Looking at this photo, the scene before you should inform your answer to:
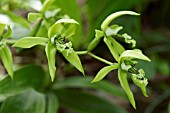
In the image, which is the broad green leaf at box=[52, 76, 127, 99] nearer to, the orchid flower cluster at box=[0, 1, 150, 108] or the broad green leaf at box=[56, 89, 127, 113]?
the broad green leaf at box=[56, 89, 127, 113]

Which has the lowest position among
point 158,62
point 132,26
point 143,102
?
point 143,102

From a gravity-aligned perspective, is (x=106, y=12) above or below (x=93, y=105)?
above

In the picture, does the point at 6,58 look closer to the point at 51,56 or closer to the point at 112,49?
the point at 51,56

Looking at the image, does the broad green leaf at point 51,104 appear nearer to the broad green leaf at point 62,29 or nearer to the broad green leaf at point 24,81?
the broad green leaf at point 24,81

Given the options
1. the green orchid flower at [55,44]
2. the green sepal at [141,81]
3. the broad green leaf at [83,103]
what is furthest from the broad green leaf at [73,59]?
the broad green leaf at [83,103]

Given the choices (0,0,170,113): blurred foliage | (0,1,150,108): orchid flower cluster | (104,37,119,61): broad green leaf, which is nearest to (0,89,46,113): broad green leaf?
(0,0,170,113): blurred foliage

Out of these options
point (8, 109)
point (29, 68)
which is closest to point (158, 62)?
point (29, 68)

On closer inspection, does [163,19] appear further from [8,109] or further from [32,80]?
[8,109]
